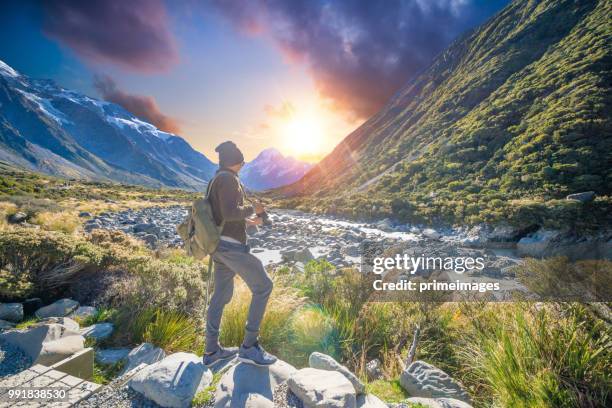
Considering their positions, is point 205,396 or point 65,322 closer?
point 205,396

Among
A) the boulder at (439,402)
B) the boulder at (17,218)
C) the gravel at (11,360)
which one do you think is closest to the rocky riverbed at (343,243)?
the boulder at (17,218)

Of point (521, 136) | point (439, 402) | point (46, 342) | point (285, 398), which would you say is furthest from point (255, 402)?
point (521, 136)

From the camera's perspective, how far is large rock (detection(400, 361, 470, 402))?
2.79m

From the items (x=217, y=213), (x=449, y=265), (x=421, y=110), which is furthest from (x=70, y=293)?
(x=421, y=110)

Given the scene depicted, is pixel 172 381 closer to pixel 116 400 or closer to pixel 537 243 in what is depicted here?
pixel 116 400

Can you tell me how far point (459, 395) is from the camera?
281 cm

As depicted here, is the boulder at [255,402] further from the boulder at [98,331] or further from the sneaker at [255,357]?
the boulder at [98,331]

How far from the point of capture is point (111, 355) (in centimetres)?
347

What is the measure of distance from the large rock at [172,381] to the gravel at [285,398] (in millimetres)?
715

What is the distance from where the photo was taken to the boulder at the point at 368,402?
2.43 m

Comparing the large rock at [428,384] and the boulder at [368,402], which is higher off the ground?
the large rock at [428,384]

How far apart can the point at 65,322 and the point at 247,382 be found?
2.92m

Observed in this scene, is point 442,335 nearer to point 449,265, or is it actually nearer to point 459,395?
point 459,395

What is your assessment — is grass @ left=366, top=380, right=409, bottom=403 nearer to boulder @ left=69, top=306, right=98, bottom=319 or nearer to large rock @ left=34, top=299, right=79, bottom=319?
boulder @ left=69, top=306, right=98, bottom=319
